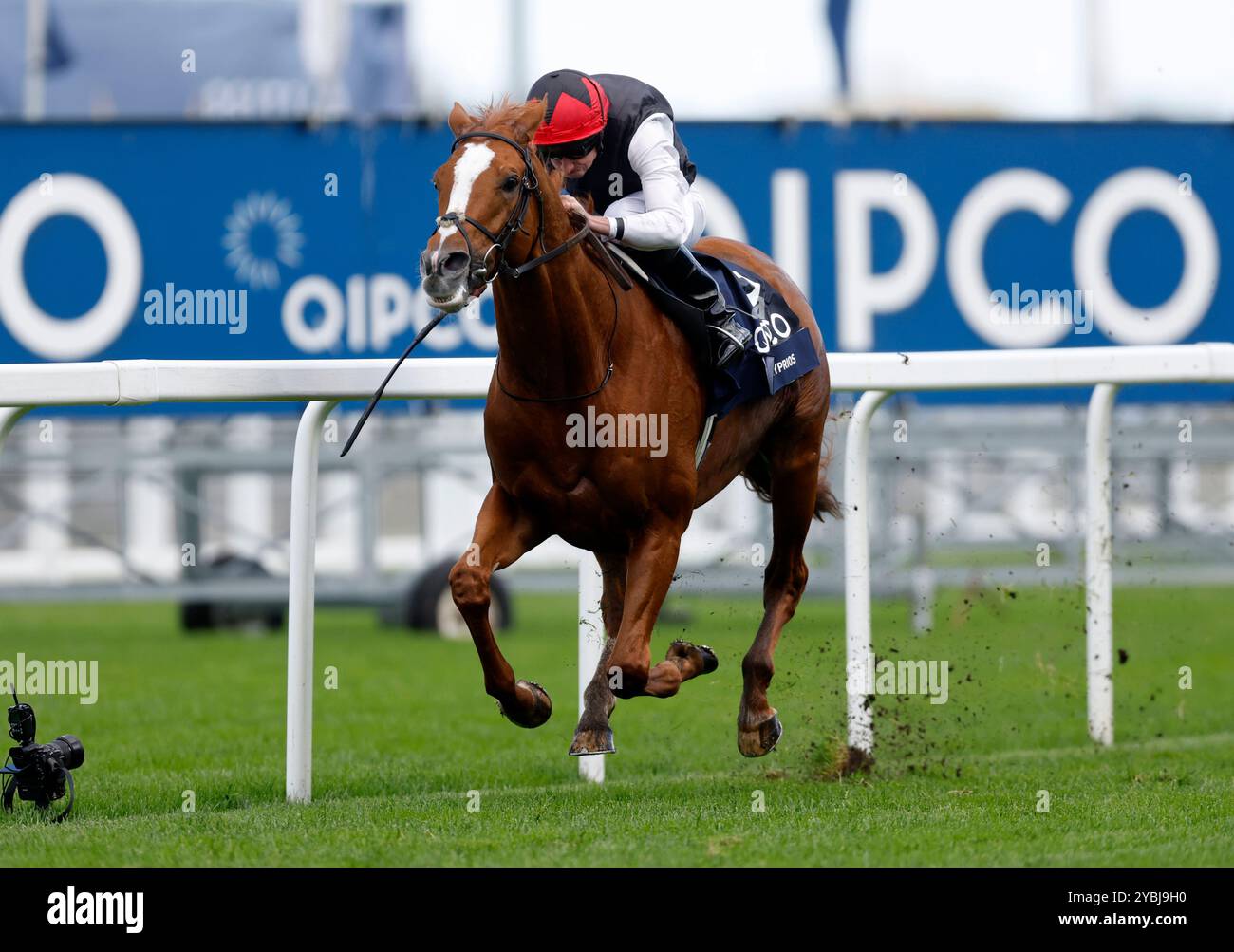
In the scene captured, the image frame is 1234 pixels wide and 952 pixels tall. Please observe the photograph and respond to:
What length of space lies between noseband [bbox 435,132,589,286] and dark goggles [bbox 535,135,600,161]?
35cm

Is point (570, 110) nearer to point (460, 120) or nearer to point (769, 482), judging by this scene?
point (460, 120)

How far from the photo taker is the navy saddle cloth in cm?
462

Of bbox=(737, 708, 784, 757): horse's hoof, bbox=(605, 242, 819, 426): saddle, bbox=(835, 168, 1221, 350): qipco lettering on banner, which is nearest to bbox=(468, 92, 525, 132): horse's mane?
bbox=(605, 242, 819, 426): saddle

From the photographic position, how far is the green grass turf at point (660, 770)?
402cm

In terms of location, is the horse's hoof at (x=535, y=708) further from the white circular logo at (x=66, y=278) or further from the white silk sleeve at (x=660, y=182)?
the white circular logo at (x=66, y=278)

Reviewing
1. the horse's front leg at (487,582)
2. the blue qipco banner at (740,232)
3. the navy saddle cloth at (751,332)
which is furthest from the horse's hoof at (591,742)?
the blue qipco banner at (740,232)

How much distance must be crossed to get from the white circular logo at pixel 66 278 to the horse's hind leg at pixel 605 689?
17.7ft

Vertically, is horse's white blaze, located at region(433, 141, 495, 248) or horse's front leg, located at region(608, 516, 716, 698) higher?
horse's white blaze, located at region(433, 141, 495, 248)

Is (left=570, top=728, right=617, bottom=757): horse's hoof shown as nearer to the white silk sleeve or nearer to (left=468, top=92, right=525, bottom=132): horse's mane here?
the white silk sleeve

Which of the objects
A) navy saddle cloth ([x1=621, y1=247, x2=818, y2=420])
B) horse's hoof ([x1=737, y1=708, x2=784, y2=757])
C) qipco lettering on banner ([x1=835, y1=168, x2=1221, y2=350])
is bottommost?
horse's hoof ([x1=737, y1=708, x2=784, y2=757])

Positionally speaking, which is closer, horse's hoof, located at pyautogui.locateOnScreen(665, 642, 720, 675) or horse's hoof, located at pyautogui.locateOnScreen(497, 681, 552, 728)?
horse's hoof, located at pyautogui.locateOnScreen(497, 681, 552, 728)

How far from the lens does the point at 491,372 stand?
16.9ft

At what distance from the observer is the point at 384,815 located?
181 inches
